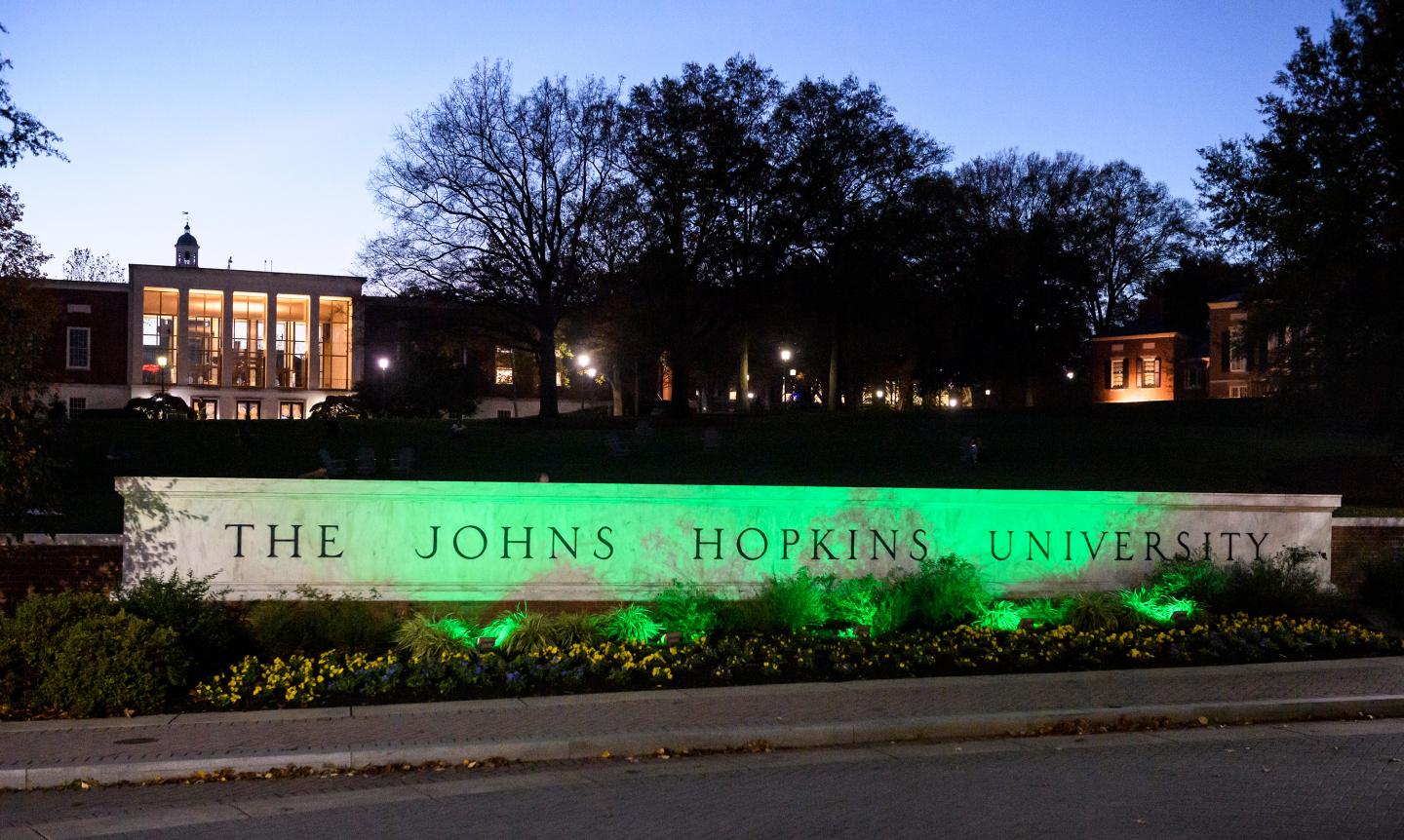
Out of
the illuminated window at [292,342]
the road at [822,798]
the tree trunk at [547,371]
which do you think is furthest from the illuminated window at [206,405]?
the road at [822,798]

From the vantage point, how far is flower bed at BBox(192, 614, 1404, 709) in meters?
10.3

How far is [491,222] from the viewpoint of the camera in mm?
46688

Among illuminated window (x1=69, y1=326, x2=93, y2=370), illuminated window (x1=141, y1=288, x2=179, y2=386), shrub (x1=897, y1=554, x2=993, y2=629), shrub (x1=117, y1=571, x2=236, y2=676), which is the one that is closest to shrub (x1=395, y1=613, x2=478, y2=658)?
shrub (x1=117, y1=571, x2=236, y2=676)

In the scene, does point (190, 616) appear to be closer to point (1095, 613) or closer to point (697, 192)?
point (1095, 613)

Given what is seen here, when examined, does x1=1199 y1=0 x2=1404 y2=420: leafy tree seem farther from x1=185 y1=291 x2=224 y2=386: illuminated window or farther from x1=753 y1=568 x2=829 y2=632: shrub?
x1=185 y1=291 x2=224 y2=386: illuminated window

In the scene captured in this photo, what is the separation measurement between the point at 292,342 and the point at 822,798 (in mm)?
68070

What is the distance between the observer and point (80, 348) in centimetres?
6700

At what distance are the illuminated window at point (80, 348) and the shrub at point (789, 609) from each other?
63.1 m

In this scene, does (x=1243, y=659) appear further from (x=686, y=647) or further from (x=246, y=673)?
A: (x=246, y=673)

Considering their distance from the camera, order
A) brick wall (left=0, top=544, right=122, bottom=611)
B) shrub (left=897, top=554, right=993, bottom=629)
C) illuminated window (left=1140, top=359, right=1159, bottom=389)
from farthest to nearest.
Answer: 1. illuminated window (left=1140, top=359, right=1159, bottom=389)
2. shrub (left=897, top=554, right=993, bottom=629)
3. brick wall (left=0, top=544, right=122, bottom=611)

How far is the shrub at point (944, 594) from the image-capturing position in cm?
1329

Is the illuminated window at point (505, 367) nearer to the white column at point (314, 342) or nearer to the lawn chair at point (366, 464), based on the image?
the white column at point (314, 342)

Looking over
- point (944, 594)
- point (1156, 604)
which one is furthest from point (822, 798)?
point (1156, 604)

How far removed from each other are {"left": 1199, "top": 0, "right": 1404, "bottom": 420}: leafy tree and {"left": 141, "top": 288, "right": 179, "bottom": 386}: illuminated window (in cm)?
5692
